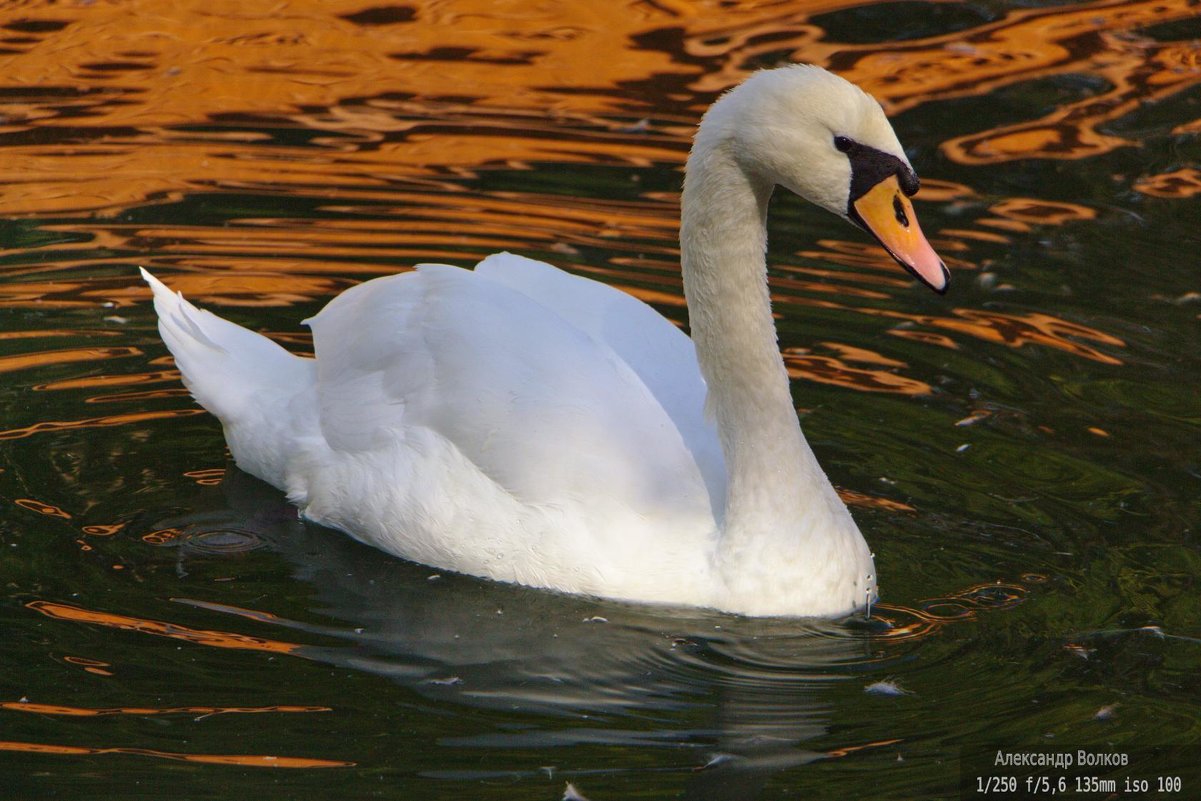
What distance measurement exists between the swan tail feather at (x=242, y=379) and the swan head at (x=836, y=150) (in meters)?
2.36

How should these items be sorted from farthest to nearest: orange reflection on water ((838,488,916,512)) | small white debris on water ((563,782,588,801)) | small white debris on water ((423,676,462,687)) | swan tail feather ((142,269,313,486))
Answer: swan tail feather ((142,269,313,486)), orange reflection on water ((838,488,916,512)), small white debris on water ((423,676,462,687)), small white debris on water ((563,782,588,801))

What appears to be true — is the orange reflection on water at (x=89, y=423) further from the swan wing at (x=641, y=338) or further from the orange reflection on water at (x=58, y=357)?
the swan wing at (x=641, y=338)

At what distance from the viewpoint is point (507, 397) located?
638 centimetres

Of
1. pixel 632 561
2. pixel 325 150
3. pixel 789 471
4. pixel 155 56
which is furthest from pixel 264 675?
pixel 155 56

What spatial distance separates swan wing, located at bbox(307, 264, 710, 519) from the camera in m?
6.19

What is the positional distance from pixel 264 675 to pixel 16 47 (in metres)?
8.10

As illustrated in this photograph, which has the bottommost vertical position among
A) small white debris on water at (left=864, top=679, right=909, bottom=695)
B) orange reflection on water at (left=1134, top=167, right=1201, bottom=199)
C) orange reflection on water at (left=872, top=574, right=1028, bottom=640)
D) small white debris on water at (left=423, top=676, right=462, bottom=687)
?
orange reflection on water at (left=1134, top=167, right=1201, bottom=199)

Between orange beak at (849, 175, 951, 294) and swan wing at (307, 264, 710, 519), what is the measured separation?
1.15 metres

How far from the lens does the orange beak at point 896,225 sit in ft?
18.3

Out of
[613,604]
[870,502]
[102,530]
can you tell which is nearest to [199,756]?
[613,604]

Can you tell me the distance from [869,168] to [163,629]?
2675mm


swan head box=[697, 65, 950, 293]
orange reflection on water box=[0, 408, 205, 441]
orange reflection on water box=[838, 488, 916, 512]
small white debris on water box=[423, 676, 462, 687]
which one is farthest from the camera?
orange reflection on water box=[0, 408, 205, 441]

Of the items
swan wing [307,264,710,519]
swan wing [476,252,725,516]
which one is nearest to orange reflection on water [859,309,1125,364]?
swan wing [476,252,725,516]

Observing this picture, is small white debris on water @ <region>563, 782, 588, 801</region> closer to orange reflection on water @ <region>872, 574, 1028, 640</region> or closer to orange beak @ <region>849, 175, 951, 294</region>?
orange reflection on water @ <region>872, 574, 1028, 640</region>
